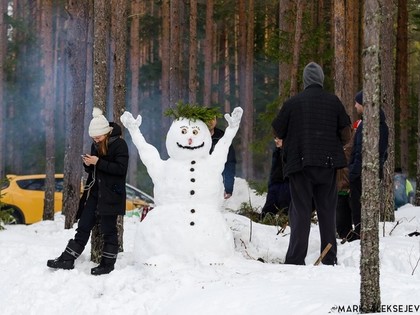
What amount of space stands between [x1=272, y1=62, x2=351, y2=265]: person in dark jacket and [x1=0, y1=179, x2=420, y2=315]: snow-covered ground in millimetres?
512

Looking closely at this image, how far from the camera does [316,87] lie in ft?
24.2

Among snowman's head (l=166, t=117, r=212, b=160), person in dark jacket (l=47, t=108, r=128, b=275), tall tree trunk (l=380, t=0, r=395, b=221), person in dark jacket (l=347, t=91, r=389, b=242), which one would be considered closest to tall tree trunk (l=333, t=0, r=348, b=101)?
tall tree trunk (l=380, t=0, r=395, b=221)

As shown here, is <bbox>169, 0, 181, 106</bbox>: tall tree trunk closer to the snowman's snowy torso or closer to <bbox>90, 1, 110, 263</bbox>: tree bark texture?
<bbox>90, 1, 110, 263</bbox>: tree bark texture

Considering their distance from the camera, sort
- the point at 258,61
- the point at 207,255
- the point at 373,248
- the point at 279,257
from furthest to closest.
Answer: the point at 258,61 → the point at 279,257 → the point at 207,255 → the point at 373,248

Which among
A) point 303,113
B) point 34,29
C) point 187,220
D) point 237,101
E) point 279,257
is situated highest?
point 34,29

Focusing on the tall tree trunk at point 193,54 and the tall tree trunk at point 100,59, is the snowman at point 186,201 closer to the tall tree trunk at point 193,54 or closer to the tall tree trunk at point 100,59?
the tall tree trunk at point 100,59

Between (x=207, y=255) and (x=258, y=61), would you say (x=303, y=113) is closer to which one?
(x=207, y=255)

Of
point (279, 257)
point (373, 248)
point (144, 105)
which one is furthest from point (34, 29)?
point (373, 248)

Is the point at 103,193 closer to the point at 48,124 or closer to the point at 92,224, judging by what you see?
the point at 92,224

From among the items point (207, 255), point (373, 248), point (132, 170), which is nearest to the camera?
point (373, 248)

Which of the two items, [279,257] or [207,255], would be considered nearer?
[207,255]

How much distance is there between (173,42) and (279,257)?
1421 cm

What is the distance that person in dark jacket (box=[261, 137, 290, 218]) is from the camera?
1006cm

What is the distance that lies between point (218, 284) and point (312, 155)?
1.82 metres
